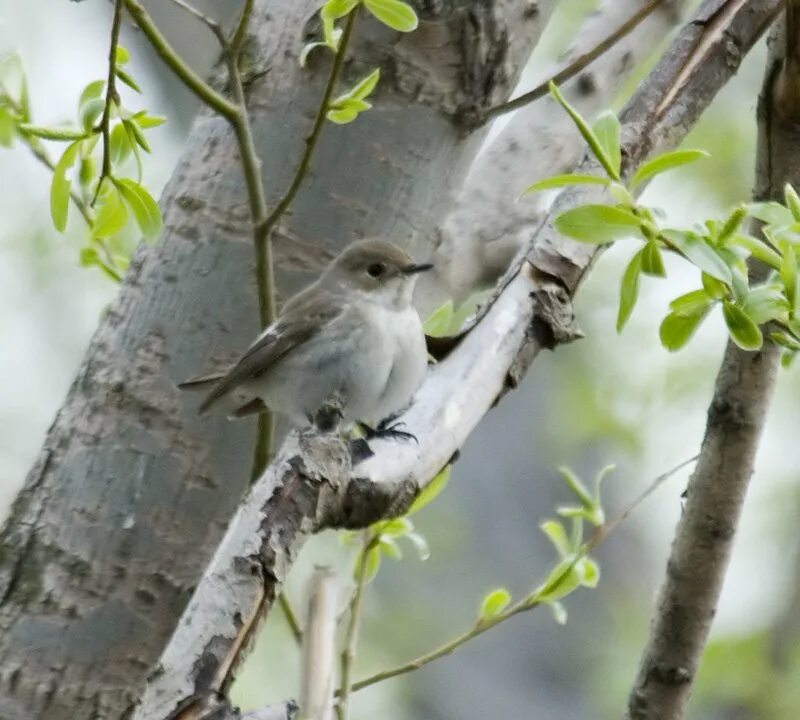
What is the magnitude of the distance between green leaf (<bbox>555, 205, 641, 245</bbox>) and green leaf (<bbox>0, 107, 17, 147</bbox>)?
70 centimetres

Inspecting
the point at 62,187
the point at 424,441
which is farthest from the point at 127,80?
the point at 424,441

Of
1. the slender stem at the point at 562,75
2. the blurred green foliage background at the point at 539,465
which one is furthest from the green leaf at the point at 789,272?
the blurred green foliage background at the point at 539,465

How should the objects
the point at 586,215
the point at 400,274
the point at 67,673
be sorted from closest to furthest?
the point at 586,215 → the point at 67,673 → the point at 400,274

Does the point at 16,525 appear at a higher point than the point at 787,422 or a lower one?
lower

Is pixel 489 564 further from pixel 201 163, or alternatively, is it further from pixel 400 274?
pixel 201 163

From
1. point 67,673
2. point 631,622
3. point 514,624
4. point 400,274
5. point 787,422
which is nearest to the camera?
point 67,673

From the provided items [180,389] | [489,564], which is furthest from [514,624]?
[180,389]

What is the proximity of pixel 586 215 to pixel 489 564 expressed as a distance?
4276 millimetres

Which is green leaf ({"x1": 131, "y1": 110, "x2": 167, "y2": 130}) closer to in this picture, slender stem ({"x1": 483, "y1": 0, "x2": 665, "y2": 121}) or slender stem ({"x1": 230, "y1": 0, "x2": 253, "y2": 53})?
slender stem ({"x1": 230, "y1": 0, "x2": 253, "y2": 53})

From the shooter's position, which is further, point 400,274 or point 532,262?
point 400,274

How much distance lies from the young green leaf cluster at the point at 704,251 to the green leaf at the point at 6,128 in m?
0.66

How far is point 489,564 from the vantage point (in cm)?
515

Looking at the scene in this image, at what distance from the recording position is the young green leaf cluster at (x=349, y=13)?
3.84ft

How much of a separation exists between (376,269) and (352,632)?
2.12ft
